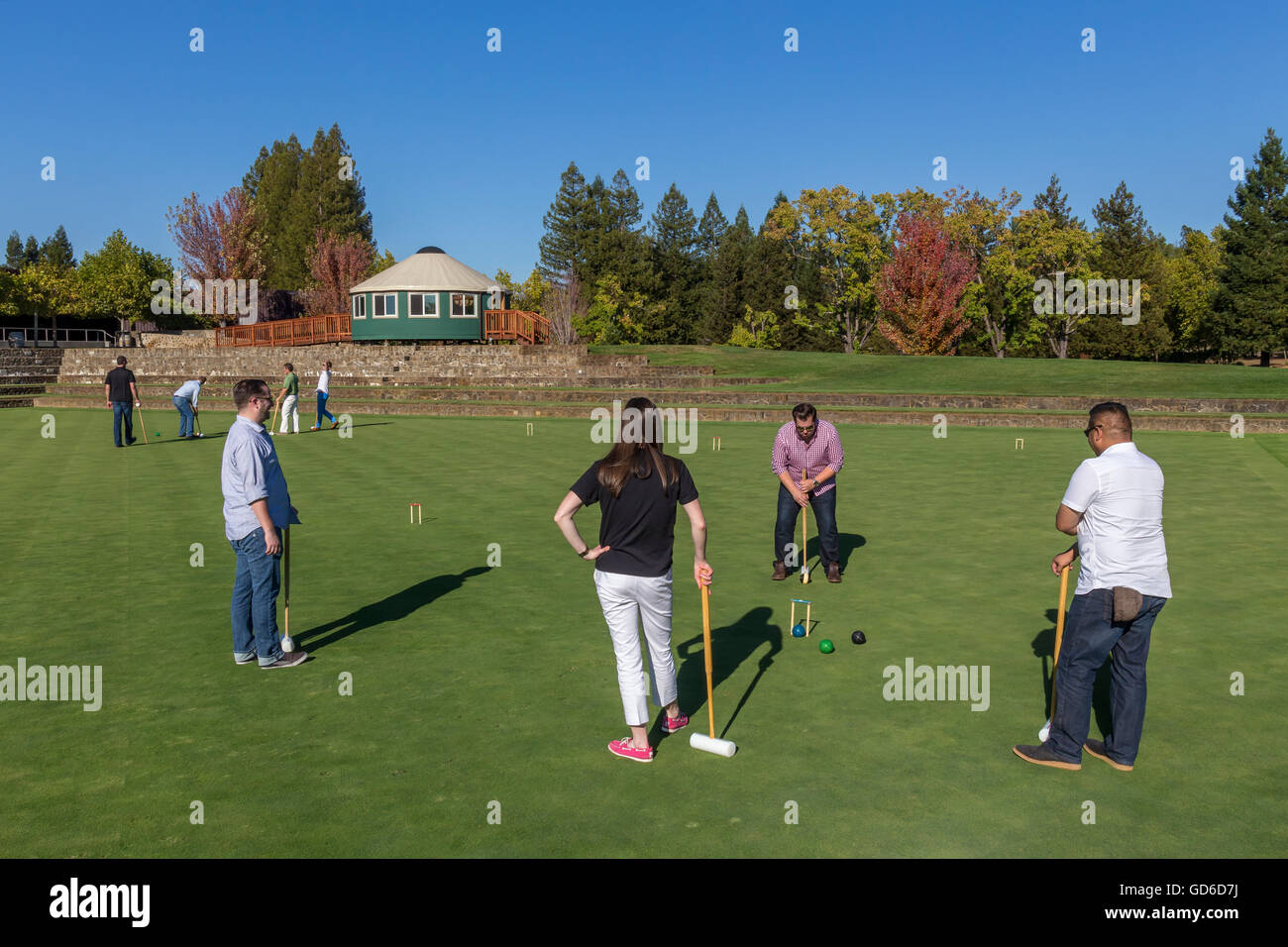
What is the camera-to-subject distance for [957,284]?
184ft

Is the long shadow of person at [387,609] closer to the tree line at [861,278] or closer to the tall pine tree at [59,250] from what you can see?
the tree line at [861,278]

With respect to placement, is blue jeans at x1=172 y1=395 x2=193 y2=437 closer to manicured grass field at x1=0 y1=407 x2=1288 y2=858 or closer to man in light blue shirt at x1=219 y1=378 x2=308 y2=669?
manicured grass field at x1=0 y1=407 x2=1288 y2=858

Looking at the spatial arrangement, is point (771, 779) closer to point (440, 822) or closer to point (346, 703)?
point (440, 822)

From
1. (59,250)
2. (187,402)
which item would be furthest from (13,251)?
(187,402)

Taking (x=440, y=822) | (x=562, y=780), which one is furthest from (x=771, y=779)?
(x=440, y=822)

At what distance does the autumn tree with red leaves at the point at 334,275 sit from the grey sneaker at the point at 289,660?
2581 inches

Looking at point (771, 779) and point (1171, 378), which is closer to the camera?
point (771, 779)

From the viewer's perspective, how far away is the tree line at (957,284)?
5791cm

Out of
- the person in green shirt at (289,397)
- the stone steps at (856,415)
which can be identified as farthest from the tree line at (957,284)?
the person in green shirt at (289,397)

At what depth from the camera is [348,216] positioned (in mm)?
94750

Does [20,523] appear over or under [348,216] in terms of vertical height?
under

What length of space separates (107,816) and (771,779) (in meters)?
3.34
